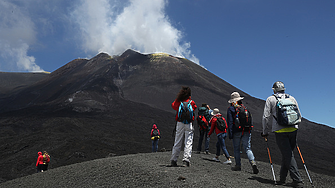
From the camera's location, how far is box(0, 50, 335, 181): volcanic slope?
1991cm

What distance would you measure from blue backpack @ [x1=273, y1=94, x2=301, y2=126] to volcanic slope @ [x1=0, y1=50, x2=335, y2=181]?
14351 millimetres

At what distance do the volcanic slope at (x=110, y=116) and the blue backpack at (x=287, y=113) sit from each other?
1435cm

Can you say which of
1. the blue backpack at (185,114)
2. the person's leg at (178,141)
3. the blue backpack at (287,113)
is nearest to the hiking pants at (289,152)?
the blue backpack at (287,113)

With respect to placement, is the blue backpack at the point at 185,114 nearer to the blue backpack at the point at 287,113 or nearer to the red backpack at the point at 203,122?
the blue backpack at the point at 287,113

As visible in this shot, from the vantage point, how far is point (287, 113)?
3.74 m

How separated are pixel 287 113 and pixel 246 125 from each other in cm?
129

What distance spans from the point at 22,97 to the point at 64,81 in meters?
13.0

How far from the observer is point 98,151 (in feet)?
61.7

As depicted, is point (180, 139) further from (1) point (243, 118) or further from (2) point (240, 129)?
(1) point (243, 118)

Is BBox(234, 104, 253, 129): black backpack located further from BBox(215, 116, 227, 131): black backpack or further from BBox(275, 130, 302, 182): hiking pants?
BBox(215, 116, 227, 131): black backpack

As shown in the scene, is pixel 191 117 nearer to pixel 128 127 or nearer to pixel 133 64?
pixel 128 127

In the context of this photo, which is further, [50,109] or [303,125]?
[303,125]

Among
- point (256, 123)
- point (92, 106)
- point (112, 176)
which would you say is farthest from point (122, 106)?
point (112, 176)

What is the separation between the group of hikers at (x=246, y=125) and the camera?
12.4ft
